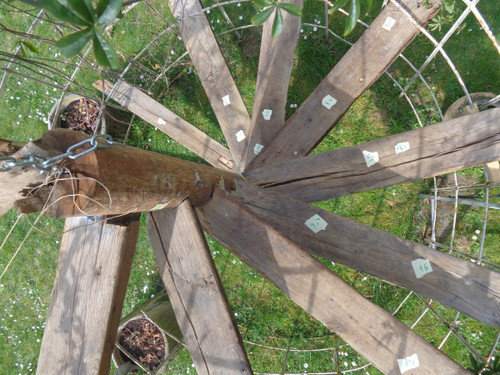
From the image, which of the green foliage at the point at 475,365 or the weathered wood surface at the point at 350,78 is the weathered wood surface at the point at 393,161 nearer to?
the weathered wood surface at the point at 350,78

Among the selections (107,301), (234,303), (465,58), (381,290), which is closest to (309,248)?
(107,301)

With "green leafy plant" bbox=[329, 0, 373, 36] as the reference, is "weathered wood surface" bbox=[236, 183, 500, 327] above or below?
below

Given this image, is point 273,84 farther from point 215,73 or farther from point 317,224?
point 317,224

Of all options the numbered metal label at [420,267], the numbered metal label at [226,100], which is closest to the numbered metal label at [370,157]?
the numbered metal label at [420,267]

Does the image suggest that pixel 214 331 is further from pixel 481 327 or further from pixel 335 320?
pixel 481 327

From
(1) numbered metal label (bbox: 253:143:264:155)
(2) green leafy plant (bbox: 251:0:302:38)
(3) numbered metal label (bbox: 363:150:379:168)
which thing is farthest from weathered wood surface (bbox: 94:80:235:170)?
(2) green leafy plant (bbox: 251:0:302:38)

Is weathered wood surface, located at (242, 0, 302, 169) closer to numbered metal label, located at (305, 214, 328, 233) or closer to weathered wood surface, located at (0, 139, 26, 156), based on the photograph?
numbered metal label, located at (305, 214, 328, 233)
